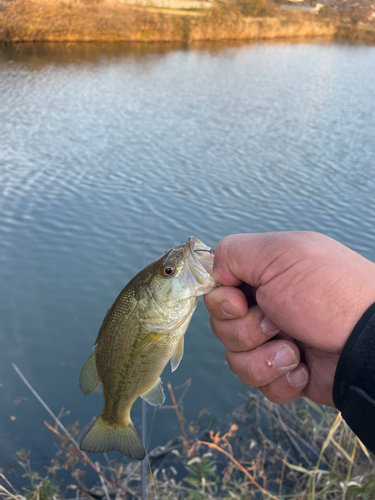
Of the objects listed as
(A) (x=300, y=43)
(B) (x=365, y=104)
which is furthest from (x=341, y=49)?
(B) (x=365, y=104)

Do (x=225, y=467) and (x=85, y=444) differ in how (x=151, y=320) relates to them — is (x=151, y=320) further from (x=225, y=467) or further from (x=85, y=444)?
(x=225, y=467)

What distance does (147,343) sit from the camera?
7.97ft

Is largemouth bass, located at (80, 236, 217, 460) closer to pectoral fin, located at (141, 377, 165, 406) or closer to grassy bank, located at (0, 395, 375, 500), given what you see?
pectoral fin, located at (141, 377, 165, 406)

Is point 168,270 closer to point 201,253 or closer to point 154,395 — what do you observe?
point 201,253

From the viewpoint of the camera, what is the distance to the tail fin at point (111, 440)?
7.77ft

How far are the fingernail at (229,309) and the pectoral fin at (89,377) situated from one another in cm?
82

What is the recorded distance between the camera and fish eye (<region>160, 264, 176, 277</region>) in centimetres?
240

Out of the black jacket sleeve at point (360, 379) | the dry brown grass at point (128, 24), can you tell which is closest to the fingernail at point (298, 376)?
the black jacket sleeve at point (360, 379)

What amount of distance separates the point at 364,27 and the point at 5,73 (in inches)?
1196

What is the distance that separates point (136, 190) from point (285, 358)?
26.4 ft

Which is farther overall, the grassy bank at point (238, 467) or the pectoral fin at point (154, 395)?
the grassy bank at point (238, 467)

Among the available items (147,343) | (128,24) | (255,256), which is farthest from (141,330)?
(128,24)

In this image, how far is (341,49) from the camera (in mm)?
32188

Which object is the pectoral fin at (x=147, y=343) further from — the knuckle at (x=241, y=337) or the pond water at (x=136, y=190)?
the pond water at (x=136, y=190)
